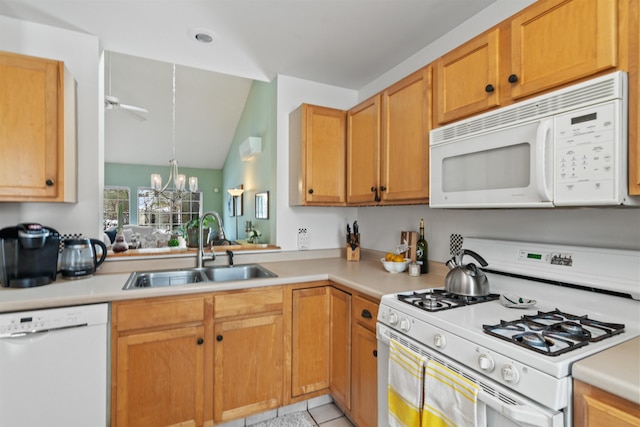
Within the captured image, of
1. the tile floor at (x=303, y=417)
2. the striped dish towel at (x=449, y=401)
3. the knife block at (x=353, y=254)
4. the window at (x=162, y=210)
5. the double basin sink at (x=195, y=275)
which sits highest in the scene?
the window at (x=162, y=210)

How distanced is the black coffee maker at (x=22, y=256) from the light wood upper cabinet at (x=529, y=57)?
223cm

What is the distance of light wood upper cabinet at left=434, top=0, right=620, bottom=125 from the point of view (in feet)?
3.53

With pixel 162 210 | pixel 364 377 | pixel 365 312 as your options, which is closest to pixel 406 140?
pixel 365 312

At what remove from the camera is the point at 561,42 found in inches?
46.6

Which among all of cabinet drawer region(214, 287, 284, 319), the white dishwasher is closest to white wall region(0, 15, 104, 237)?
the white dishwasher

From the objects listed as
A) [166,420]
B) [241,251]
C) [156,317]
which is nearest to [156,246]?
[241,251]

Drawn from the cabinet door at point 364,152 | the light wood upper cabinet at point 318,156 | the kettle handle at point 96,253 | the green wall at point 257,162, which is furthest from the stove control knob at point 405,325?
the kettle handle at point 96,253

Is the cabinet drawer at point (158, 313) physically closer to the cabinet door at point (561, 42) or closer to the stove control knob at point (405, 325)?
the stove control knob at point (405, 325)

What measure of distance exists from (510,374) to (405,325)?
0.46 metres

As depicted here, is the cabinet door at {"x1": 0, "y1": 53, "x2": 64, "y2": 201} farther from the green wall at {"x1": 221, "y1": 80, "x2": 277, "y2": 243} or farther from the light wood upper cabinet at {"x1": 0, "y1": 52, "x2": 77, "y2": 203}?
the green wall at {"x1": 221, "y1": 80, "x2": 277, "y2": 243}

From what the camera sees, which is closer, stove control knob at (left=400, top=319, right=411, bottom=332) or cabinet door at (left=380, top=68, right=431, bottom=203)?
stove control knob at (left=400, top=319, right=411, bottom=332)

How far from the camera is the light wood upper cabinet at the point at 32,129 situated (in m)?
1.69

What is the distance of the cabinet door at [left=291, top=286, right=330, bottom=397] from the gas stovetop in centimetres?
68

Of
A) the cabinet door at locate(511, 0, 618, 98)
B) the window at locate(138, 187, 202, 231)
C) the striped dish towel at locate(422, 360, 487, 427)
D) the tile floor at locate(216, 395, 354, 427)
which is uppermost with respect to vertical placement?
the cabinet door at locate(511, 0, 618, 98)
